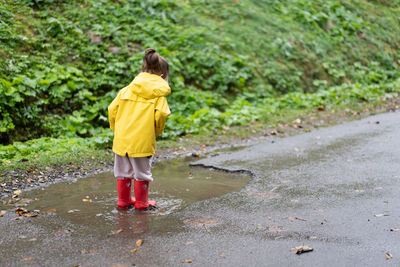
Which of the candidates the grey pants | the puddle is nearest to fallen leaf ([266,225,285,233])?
the puddle

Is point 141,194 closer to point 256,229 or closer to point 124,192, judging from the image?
point 124,192

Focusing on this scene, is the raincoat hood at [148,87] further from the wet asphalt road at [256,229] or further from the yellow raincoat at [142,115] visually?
the wet asphalt road at [256,229]

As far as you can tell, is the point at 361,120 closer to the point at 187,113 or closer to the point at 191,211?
the point at 187,113

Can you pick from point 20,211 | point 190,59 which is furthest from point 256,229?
point 190,59

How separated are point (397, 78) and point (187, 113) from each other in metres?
9.30

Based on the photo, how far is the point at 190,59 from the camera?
1191cm

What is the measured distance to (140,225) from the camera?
428 cm

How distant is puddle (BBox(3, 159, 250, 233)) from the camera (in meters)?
4.66

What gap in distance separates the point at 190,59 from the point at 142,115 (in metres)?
7.60

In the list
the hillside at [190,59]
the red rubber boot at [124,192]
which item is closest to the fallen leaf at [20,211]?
the red rubber boot at [124,192]

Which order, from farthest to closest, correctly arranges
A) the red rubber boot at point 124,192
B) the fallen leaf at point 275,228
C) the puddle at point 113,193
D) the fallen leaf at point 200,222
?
the red rubber boot at point 124,192, the puddle at point 113,193, the fallen leaf at point 200,222, the fallen leaf at point 275,228

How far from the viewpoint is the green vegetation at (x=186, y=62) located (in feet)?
28.4

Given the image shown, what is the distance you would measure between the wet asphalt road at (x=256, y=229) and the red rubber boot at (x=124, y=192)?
17 centimetres

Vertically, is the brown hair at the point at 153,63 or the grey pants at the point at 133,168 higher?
the brown hair at the point at 153,63
